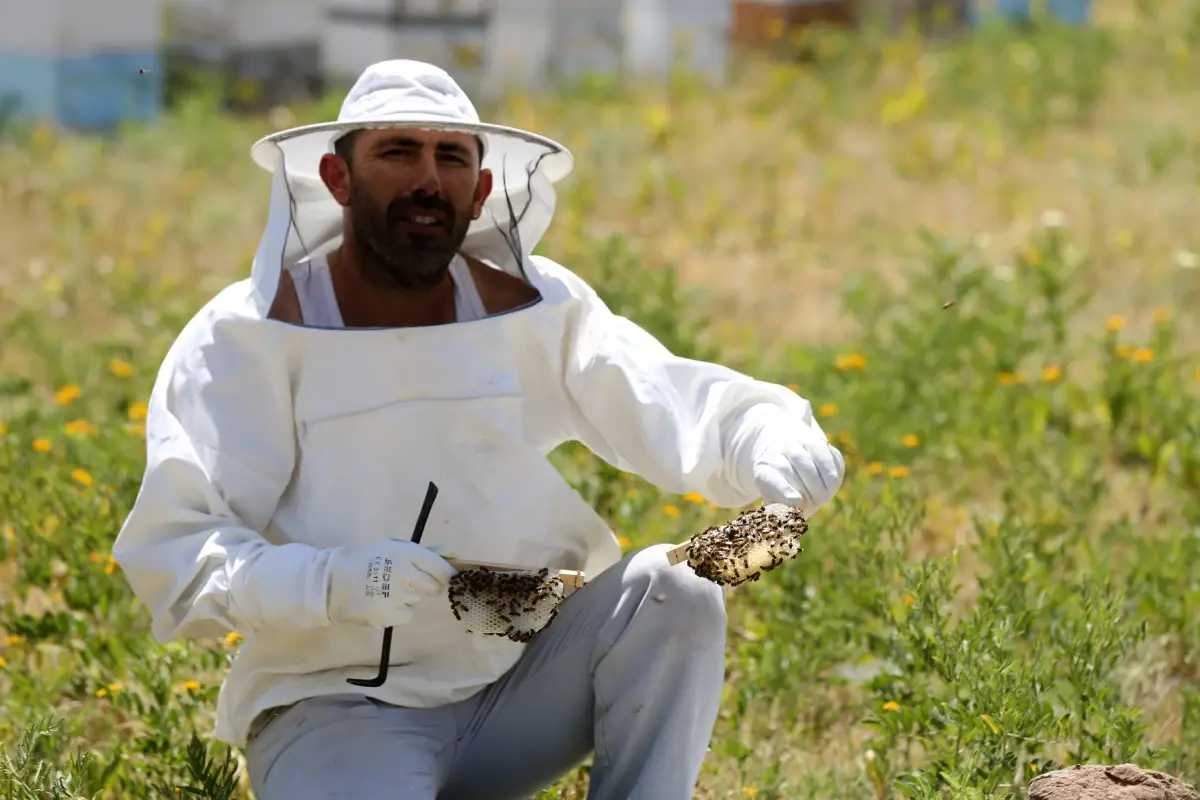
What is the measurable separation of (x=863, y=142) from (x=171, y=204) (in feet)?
10.9

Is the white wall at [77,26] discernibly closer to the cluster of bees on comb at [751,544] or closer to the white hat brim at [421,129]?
the white hat brim at [421,129]

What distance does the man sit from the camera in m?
2.66

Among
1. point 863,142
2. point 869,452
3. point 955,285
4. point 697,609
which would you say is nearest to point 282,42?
point 863,142

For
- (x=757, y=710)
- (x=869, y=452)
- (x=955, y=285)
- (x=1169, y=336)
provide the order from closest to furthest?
(x=757, y=710)
(x=869, y=452)
(x=1169, y=336)
(x=955, y=285)

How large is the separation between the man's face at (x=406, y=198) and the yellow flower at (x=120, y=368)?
2.59 metres

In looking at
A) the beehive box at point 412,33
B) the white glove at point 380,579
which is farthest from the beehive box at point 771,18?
the white glove at point 380,579

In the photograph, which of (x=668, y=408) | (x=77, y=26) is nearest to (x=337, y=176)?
(x=668, y=408)

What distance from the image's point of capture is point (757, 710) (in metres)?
3.60

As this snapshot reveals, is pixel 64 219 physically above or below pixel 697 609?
below

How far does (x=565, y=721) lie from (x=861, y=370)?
2.81 metres

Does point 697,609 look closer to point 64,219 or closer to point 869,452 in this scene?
point 869,452

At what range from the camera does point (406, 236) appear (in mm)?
2822

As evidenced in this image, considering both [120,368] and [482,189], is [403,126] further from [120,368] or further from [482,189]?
[120,368]

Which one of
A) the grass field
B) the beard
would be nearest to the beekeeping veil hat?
the beard
